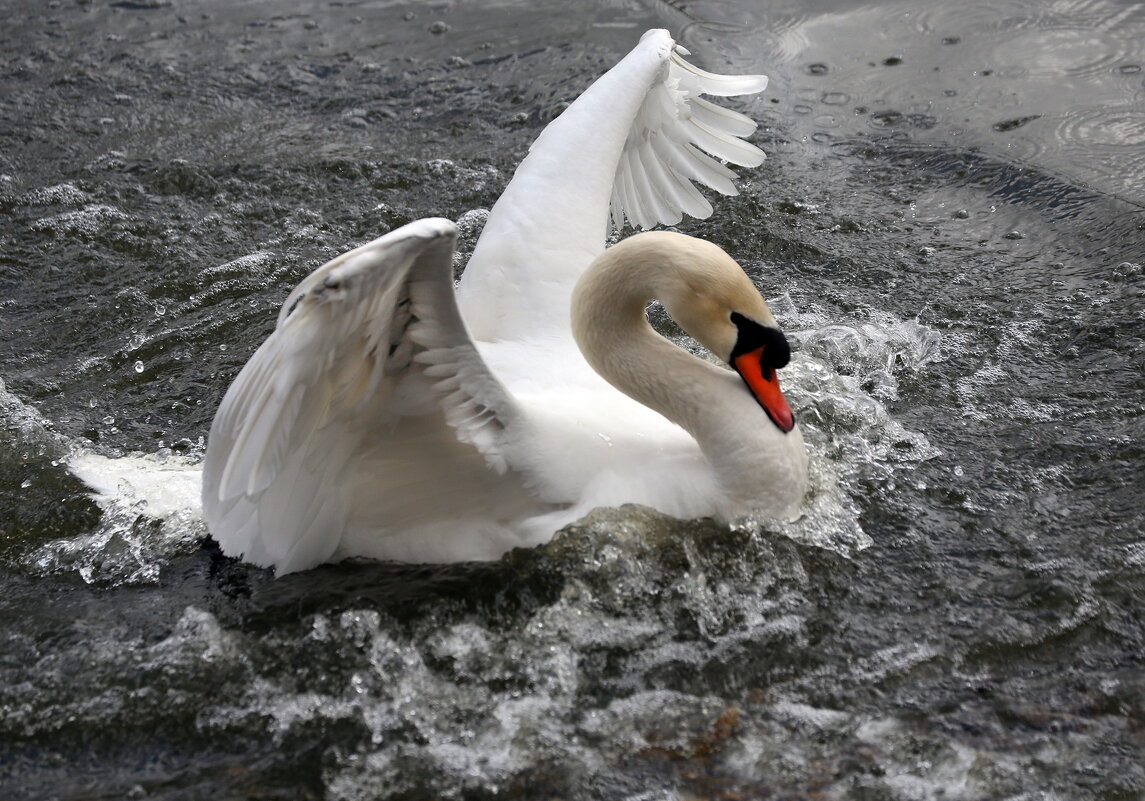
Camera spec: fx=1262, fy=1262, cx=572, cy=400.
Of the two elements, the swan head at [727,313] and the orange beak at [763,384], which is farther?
the orange beak at [763,384]

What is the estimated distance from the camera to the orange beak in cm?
397

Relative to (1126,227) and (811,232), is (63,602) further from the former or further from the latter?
(1126,227)

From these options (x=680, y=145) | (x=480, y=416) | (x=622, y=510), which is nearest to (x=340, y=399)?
(x=480, y=416)

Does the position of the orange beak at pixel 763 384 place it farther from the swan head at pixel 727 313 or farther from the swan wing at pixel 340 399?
the swan wing at pixel 340 399

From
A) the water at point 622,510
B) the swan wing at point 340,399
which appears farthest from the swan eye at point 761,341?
the swan wing at point 340,399

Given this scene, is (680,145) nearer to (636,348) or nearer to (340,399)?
(636,348)

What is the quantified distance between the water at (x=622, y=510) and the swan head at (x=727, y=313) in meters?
0.48

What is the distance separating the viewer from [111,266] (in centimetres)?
609

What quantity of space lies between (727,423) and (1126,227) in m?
3.18

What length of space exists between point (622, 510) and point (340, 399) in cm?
96

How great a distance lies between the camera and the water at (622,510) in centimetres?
341

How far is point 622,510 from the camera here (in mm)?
3975

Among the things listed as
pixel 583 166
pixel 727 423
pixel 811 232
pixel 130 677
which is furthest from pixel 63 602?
pixel 811 232

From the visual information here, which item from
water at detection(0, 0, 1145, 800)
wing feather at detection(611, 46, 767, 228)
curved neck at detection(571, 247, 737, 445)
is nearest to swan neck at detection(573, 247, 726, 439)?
curved neck at detection(571, 247, 737, 445)
